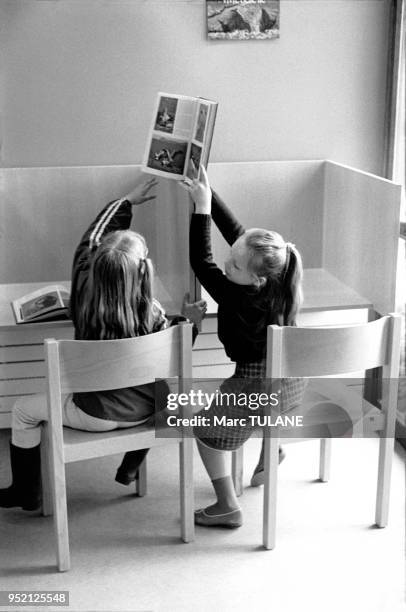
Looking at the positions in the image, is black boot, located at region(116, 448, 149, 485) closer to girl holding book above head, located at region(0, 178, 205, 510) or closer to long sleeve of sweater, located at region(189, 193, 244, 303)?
girl holding book above head, located at region(0, 178, 205, 510)

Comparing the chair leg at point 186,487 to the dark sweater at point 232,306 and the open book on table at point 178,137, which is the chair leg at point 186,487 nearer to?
the dark sweater at point 232,306

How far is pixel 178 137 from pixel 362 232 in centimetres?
70

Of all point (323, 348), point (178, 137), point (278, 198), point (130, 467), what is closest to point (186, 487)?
point (130, 467)

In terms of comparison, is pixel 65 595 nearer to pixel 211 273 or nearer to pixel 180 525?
pixel 180 525

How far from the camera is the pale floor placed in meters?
1.97

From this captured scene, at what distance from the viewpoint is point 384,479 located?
2.23 metres

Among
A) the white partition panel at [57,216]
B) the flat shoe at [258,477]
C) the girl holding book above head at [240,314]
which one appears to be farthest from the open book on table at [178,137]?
the flat shoe at [258,477]

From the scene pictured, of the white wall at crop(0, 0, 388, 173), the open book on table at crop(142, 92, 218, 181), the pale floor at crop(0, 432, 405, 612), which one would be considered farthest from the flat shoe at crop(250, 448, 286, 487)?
the white wall at crop(0, 0, 388, 173)

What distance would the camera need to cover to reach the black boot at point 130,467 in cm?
239

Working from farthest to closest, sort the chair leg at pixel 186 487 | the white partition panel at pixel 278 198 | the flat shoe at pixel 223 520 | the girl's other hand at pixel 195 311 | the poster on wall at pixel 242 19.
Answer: the white partition panel at pixel 278 198
the poster on wall at pixel 242 19
the girl's other hand at pixel 195 311
the flat shoe at pixel 223 520
the chair leg at pixel 186 487

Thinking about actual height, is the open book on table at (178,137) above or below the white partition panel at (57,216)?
above

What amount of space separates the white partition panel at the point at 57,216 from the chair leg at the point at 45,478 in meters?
0.75

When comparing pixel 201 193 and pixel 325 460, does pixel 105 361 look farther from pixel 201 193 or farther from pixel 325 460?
A: pixel 325 460

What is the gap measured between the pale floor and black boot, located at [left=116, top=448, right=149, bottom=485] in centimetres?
8
